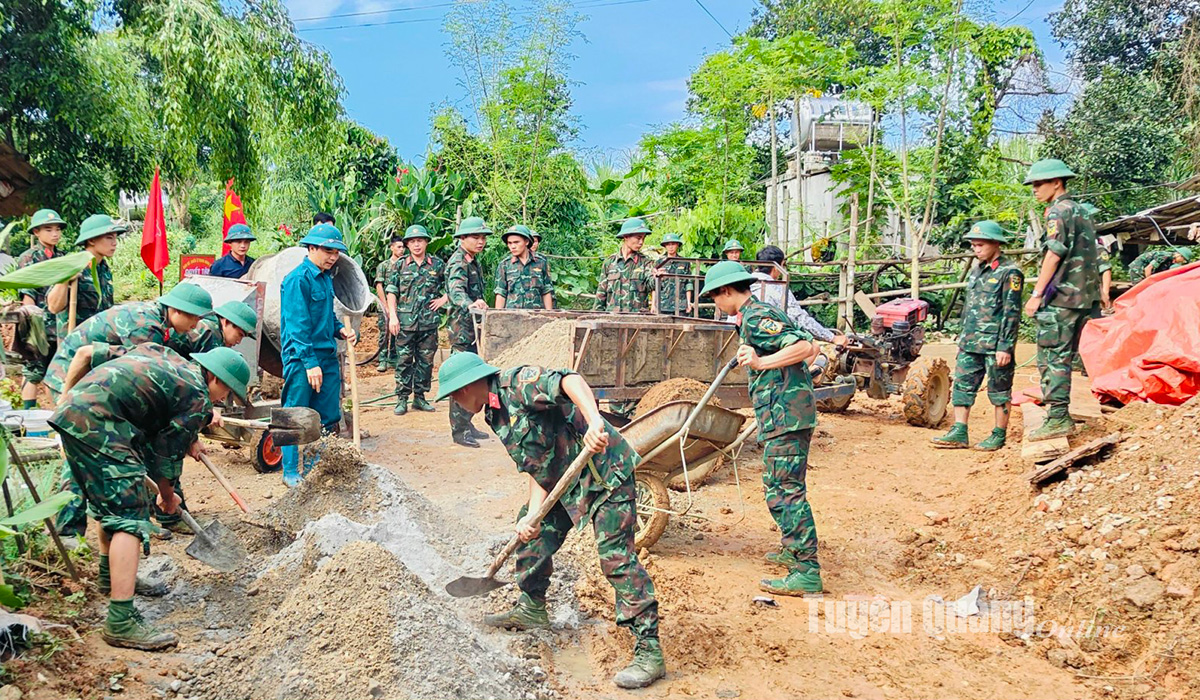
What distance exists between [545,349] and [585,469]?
3056mm

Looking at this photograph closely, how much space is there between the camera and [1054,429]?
6082mm

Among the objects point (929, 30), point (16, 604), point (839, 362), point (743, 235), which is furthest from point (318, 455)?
point (929, 30)

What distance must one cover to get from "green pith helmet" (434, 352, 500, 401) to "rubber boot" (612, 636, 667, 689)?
1.37 meters

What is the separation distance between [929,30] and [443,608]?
43.4 ft

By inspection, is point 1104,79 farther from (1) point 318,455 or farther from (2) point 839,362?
→ (1) point 318,455

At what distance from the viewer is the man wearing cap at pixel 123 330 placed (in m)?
4.69

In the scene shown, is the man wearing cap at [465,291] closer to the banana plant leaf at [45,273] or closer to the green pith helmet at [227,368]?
the green pith helmet at [227,368]

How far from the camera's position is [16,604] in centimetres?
279

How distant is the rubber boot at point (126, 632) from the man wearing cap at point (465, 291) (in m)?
4.37

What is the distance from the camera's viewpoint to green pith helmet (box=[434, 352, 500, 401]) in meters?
3.68

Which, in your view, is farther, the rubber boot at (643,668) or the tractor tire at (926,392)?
the tractor tire at (926,392)

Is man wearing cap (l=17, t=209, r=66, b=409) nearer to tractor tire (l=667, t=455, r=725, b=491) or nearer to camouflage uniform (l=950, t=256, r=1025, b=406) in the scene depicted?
tractor tire (l=667, t=455, r=725, b=491)

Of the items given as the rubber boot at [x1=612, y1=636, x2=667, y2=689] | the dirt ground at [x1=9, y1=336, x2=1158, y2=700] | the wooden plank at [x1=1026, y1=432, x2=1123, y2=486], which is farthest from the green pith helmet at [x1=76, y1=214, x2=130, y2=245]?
the wooden plank at [x1=1026, y1=432, x2=1123, y2=486]

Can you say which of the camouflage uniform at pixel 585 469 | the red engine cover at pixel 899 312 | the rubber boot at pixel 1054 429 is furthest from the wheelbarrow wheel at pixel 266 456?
the red engine cover at pixel 899 312
